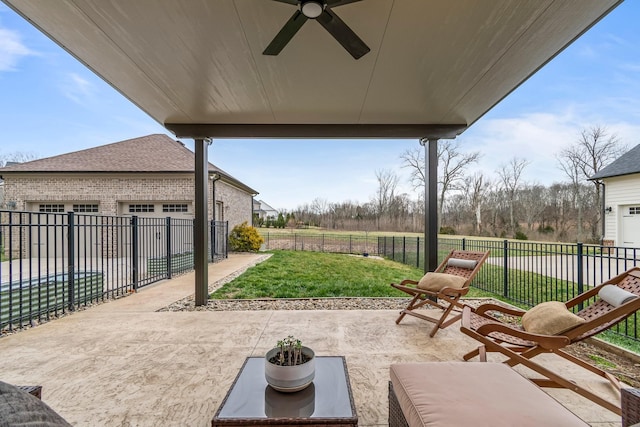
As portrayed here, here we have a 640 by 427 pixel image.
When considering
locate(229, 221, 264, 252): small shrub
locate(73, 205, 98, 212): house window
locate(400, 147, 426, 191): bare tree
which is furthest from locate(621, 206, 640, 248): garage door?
locate(73, 205, 98, 212): house window

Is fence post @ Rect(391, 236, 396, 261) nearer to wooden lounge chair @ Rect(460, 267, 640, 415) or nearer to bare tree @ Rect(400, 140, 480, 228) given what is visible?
bare tree @ Rect(400, 140, 480, 228)

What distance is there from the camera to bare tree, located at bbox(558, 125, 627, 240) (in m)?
13.0

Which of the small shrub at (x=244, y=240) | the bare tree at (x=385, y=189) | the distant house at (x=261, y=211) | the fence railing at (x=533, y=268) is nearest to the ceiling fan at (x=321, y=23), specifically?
the fence railing at (x=533, y=268)

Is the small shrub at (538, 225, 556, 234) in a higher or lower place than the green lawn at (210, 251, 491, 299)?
higher

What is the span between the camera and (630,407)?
123 centimetres

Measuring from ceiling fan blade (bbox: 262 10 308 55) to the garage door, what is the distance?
12.5 meters

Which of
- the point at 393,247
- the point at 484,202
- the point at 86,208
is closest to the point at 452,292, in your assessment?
the point at 393,247

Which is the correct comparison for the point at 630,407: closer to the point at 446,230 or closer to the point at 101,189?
the point at 101,189

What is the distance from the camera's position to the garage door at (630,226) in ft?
30.1

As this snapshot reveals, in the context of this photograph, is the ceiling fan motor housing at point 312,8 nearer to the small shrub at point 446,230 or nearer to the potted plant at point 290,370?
the potted plant at point 290,370

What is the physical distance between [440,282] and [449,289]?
22 cm

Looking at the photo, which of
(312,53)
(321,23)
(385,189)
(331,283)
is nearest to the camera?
(321,23)

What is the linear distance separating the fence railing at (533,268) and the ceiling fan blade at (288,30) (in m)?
3.57

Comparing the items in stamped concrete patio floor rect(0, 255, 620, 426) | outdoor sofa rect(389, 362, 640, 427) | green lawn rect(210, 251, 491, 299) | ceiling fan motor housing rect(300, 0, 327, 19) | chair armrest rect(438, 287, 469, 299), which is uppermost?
ceiling fan motor housing rect(300, 0, 327, 19)
